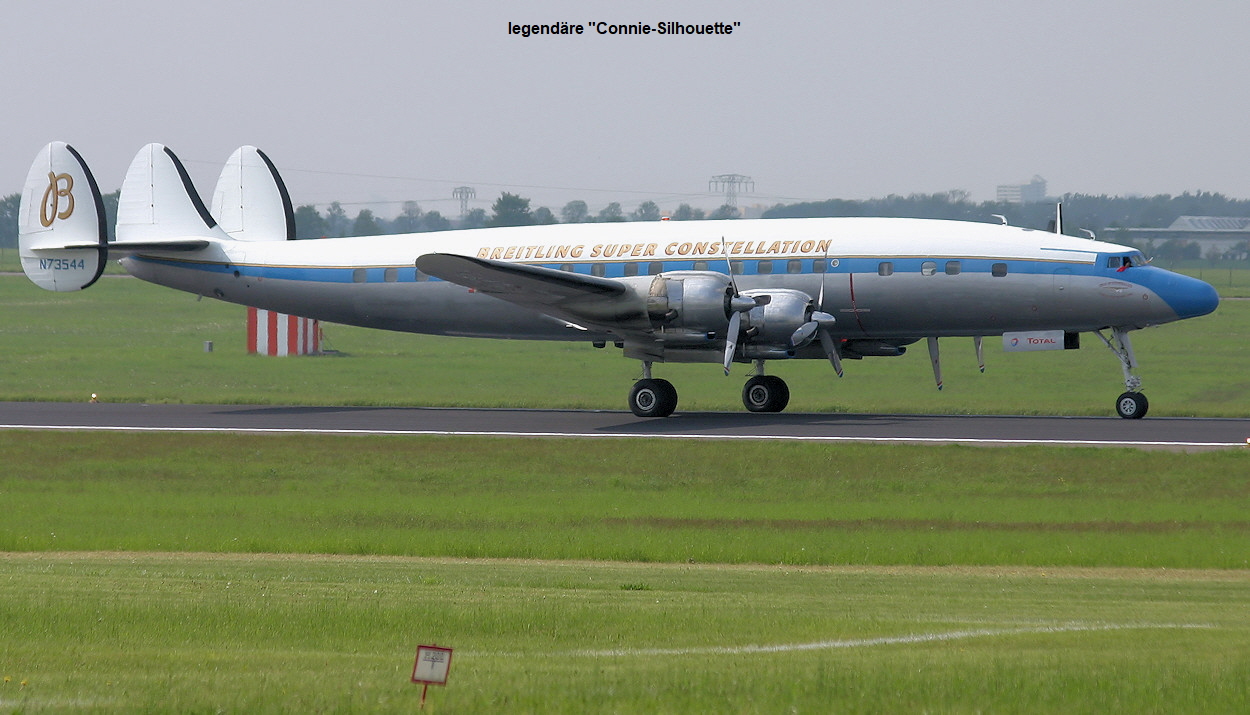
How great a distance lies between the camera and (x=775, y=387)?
3441 cm

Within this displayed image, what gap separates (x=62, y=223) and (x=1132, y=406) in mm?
29015

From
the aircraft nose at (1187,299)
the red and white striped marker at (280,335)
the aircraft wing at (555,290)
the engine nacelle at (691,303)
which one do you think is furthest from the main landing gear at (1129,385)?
the red and white striped marker at (280,335)

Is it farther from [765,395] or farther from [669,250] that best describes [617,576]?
[765,395]

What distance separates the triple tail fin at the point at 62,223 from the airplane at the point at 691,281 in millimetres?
40

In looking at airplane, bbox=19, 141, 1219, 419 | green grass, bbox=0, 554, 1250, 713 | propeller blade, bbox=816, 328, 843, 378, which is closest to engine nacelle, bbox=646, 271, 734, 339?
airplane, bbox=19, 141, 1219, 419

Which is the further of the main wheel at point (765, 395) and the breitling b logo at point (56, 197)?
the breitling b logo at point (56, 197)

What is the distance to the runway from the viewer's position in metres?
27.7

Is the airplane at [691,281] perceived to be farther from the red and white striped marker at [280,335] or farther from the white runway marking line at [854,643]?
the red and white striped marker at [280,335]

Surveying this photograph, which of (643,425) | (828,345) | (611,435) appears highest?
(828,345)

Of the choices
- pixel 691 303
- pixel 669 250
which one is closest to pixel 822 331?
pixel 691 303

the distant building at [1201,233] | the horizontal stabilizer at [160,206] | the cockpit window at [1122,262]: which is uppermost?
the distant building at [1201,233]

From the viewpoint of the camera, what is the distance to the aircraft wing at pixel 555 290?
1158 inches

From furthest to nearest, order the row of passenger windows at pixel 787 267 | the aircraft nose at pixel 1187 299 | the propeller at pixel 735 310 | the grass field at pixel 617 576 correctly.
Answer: the row of passenger windows at pixel 787 267 < the aircraft nose at pixel 1187 299 < the propeller at pixel 735 310 < the grass field at pixel 617 576

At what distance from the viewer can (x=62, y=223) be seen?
37688mm
